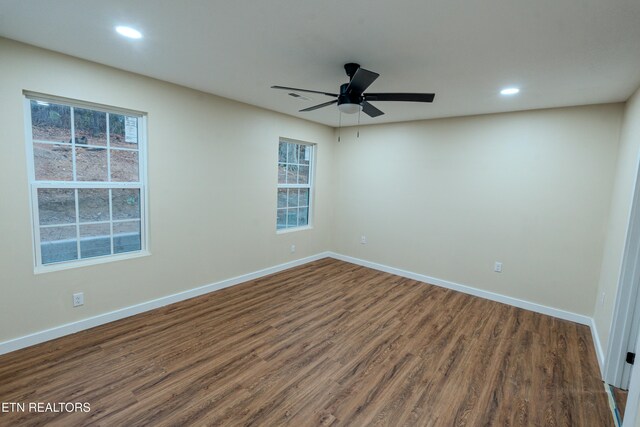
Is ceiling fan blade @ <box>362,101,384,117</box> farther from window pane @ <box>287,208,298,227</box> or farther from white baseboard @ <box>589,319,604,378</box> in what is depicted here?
white baseboard @ <box>589,319,604,378</box>

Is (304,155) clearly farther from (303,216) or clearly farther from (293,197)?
(303,216)

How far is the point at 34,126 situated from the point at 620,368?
16.5ft

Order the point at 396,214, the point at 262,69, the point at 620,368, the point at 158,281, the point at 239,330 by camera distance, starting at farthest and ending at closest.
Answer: the point at 396,214
the point at 158,281
the point at 239,330
the point at 262,69
the point at 620,368

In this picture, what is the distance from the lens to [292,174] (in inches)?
195

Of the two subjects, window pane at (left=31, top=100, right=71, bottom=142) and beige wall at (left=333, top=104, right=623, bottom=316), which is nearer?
window pane at (left=31, top=100, right=71, bottom=142)

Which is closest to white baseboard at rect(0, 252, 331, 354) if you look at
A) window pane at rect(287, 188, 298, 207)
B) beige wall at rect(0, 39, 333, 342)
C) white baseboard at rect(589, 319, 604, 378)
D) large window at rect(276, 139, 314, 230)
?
beige wall at rect(0, 39, 333, 342)

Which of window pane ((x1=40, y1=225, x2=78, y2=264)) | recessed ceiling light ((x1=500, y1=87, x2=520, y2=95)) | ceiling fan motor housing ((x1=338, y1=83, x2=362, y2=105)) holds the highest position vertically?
recessed ceiling light ((x1=500, y1=87, x2=520, y2=95))

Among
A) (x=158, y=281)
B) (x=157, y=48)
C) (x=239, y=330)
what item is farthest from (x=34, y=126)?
(x=239, y=330)

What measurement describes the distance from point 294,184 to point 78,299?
3.13m

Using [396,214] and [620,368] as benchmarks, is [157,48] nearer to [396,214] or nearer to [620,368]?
[396,214]

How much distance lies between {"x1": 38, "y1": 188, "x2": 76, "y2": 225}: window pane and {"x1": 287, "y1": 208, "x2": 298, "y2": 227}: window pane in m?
2.83

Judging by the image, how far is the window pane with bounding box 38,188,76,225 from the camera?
2562 millimetres

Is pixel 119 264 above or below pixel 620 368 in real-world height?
above

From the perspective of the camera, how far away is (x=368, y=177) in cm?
511
